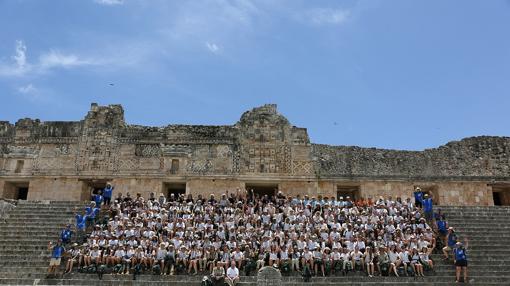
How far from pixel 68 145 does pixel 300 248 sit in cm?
1434

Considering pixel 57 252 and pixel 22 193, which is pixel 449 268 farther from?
pixel 22 193

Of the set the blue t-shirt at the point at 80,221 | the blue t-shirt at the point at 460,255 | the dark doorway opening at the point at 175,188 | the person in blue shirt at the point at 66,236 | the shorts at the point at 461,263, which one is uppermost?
the dark doorway opening at the point at 175,188

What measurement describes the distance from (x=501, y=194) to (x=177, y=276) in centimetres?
1849

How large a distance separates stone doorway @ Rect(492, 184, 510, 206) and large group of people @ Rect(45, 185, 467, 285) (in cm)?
812

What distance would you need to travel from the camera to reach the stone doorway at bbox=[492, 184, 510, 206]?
25.0 metres

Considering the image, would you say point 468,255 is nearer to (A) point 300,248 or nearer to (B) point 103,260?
(A) point 300,248

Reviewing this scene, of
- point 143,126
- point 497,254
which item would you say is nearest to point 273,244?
point 497,254

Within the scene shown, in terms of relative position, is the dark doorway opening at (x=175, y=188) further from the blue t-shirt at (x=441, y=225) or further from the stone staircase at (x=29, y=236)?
the blue t-shirt at (x=441, y=225)

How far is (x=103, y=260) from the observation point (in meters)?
15.7

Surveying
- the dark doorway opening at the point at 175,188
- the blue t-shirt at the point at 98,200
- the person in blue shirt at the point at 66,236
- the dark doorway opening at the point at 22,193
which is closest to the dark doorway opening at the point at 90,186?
the dark doorway opening at the point at 175,188

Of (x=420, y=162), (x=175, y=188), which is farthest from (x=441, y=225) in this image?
(x=175, y=188)

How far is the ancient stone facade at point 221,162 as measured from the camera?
24047 millimetres

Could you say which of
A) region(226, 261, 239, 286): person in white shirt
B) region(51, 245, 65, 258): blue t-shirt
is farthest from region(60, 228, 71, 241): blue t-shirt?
region(226, 261, 239, 286): person in white shirt

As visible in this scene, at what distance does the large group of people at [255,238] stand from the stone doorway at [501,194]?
8.12m
